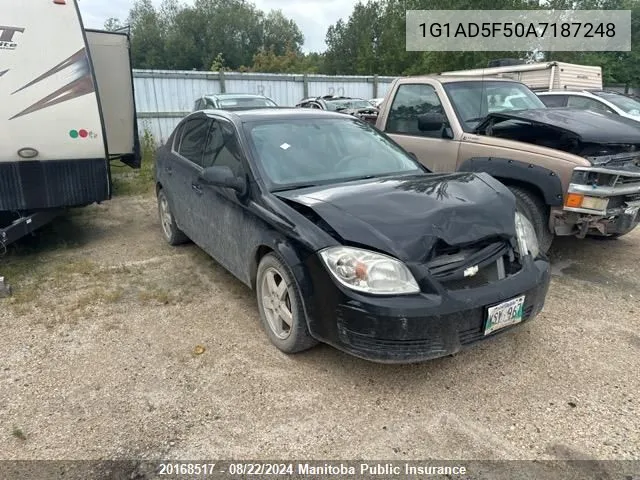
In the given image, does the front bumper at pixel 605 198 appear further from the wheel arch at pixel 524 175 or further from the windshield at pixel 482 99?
the windshield at pixel 482 99

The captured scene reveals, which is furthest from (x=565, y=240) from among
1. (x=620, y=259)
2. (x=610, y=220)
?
(x=610, y=220)

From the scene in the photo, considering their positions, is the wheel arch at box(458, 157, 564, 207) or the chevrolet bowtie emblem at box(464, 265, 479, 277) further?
the wheel arch at box(458, 157, 564, 207)

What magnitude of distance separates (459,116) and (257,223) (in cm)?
302

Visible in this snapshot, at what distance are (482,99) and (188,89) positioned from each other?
1139cm

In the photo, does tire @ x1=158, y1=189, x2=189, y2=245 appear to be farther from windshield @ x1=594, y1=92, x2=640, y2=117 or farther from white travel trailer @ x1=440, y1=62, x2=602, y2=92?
white travel trailer @ x1=440, y1=62, x2=602, y2=92

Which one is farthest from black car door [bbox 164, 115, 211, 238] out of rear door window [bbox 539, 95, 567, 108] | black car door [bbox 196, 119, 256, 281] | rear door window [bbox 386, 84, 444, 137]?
rear door window [bbox 539, 95, 567, 108]

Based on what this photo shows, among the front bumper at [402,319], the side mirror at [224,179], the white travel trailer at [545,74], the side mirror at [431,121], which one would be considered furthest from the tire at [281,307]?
the white travel trailer at [545,74]

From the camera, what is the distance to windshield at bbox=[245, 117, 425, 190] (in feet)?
11.7

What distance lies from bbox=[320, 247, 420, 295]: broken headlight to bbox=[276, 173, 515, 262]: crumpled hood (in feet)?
0.19

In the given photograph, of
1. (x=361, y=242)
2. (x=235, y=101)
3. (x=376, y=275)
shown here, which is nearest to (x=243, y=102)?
(x=235, y=101)

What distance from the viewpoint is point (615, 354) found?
10.6 feet

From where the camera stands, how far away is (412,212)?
2.89m

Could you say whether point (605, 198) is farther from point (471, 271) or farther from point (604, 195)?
point (471, 271)

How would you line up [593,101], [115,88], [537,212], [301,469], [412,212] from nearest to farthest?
[301,469] → [412,212] → [537,212] → [115,88] → [593,101]
